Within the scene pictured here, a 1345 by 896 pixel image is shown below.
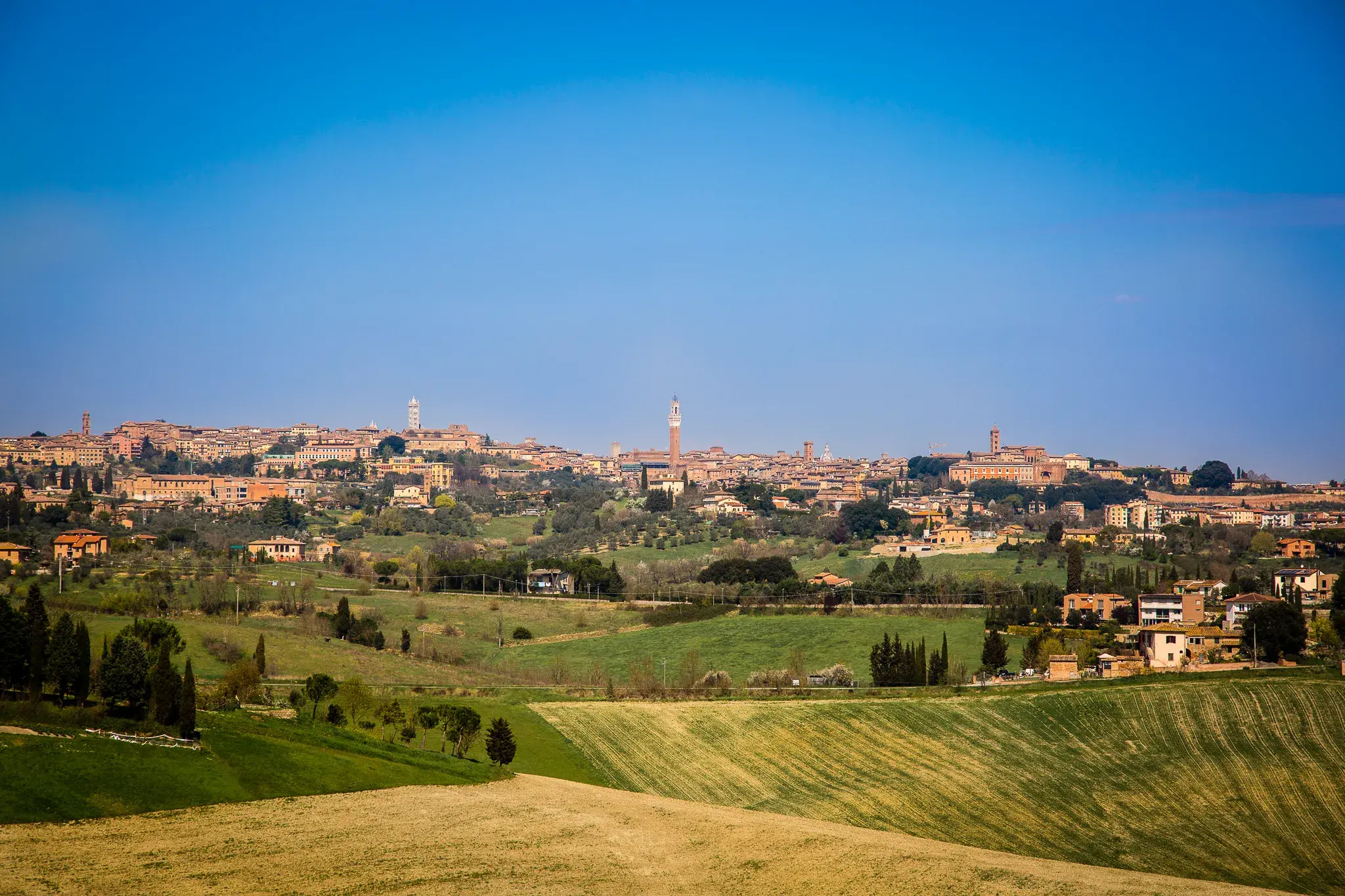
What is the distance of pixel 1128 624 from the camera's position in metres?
58.4

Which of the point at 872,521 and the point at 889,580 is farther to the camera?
the point at 872,521

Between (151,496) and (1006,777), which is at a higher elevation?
(151,496)

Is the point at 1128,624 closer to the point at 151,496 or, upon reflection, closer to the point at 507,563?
the point at 507,563

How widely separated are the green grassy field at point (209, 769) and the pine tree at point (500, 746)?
0.75 metres

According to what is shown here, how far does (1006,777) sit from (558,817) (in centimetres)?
1278

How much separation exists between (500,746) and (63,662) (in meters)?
9.71

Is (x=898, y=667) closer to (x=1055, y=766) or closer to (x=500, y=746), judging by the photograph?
(x=1055, y=766)

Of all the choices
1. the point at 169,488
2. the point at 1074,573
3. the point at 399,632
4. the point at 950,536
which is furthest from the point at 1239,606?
the point at 169,488

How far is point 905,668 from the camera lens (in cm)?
4634

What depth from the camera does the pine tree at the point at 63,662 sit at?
30438mm

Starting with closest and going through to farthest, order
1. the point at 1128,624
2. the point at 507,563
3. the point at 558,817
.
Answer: the point at 558,817, the point at 1128,624, the point at 507,563

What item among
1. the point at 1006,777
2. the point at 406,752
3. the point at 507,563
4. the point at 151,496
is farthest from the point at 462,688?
the point at 151,496

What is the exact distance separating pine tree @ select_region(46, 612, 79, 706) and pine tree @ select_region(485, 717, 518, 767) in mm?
9189

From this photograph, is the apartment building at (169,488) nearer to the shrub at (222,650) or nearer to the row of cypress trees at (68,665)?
the shrub at (222,650)
